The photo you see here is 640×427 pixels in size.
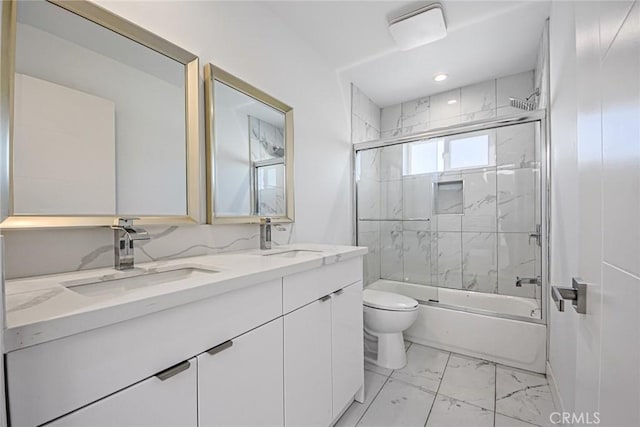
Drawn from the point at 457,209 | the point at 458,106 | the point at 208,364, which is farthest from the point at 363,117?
the point at 208,364

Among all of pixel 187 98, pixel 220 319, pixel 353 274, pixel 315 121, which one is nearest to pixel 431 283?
pixel 353 274

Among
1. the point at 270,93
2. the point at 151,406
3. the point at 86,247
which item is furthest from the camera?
the point at 270,93

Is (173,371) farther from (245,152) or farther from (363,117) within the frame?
(363,117)

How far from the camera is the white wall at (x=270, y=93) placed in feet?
2.94

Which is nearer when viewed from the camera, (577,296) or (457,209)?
(577,296)

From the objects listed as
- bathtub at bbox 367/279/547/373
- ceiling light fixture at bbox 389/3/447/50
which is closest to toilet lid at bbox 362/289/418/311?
bathtub at bbox 367/279/547/373

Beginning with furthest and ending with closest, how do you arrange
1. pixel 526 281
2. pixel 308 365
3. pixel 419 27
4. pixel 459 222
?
pixel 459 222, pixel 526 281, pixel 419 27, pixel 308 365

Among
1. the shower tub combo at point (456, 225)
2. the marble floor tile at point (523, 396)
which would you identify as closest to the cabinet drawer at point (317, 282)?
the marble floor tile at point (523, 396)

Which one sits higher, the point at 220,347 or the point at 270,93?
the point at 270,93

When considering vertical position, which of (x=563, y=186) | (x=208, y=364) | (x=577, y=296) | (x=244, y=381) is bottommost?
(x=244, y=381)

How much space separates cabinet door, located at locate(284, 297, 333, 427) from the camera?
3.32ft

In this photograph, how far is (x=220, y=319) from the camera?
30.0 inches

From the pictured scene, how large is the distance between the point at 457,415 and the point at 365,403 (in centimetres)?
48

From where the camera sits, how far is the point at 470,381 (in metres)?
1.74
